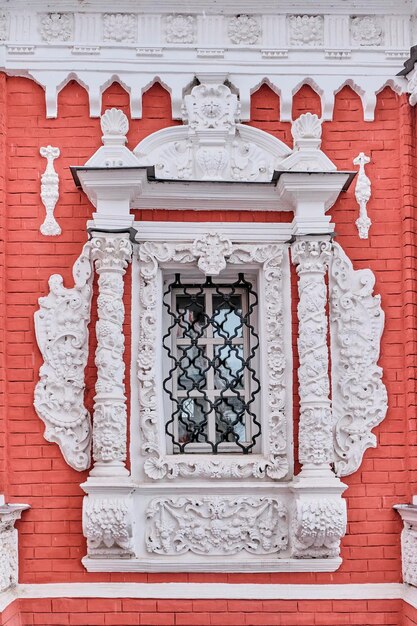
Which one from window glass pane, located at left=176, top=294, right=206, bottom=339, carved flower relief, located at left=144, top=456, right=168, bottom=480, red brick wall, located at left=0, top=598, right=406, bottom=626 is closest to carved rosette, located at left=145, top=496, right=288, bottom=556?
carved flower relief, located at left=144, top=456, right=168, bottom=480

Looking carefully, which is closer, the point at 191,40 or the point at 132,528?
the point at 132,528

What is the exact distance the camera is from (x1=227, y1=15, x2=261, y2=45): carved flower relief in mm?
6676

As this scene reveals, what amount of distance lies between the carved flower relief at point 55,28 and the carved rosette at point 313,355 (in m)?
2.22

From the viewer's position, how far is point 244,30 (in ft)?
21.9

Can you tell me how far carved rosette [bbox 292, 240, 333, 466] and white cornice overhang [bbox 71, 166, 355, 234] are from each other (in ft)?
0.62

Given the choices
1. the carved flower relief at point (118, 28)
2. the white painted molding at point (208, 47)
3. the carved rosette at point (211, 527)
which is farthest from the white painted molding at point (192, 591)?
the carved flower relief at point (118, 28)

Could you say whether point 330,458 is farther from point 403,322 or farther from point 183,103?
point 183,103

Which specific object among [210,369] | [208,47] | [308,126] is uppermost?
[208,47]

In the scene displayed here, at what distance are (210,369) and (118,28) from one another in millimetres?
2510

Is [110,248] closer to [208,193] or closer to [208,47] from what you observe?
[208,193]

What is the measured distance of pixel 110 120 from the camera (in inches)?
254

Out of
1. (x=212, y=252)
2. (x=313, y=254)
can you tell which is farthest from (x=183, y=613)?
(x=313, y=254)

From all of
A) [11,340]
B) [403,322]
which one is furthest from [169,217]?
[403,322]

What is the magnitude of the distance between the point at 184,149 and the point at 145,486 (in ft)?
7.79
